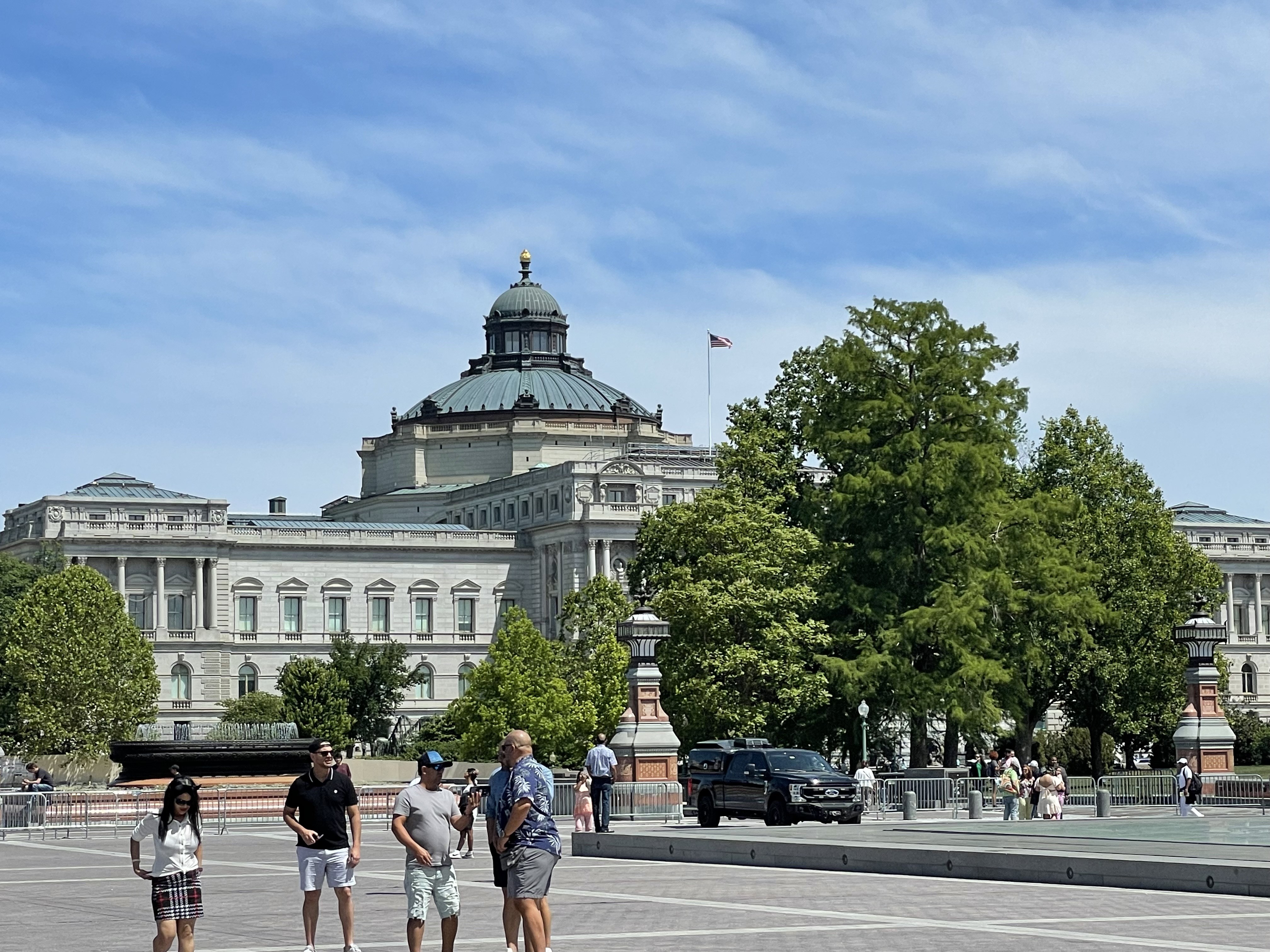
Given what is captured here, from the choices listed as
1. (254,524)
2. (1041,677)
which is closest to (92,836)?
(1041,677)

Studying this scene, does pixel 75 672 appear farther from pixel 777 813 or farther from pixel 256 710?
pixel 777 813

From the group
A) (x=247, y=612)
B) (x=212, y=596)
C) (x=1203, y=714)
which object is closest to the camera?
(x=1203, y=714)

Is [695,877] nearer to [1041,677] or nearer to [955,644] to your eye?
[955,644]

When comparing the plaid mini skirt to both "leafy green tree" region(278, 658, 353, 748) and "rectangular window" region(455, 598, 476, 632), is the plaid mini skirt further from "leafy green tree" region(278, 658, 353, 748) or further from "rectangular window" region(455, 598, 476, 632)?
"rectangular window" region(455, 598, 476, 632)

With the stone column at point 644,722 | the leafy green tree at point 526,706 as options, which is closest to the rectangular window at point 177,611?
the leafy green tree at point 526,706

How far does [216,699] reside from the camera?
472 ft

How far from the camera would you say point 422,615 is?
500 feet

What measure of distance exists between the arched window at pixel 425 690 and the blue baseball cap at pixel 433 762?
129438mm

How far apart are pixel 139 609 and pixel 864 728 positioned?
8733 centimetres

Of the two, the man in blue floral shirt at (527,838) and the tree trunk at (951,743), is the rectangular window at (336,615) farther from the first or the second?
the man in blue floral shirt at (527,838)

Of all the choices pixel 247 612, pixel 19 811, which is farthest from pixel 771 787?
pixel 247 612

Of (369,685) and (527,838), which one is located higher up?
(369,685)

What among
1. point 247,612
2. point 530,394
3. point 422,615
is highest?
point 530,394

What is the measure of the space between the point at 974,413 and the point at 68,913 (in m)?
45.4
